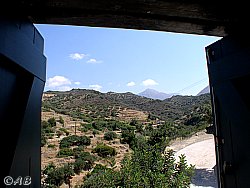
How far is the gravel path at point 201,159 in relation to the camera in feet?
32.5

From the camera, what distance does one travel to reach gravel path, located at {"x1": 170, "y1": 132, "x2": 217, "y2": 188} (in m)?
9.92

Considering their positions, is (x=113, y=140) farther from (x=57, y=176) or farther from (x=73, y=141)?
(x=57, y=176)

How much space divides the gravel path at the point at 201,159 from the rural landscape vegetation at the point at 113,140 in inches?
45.8

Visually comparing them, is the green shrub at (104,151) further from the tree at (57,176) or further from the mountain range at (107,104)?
the mountain range at (107,104)

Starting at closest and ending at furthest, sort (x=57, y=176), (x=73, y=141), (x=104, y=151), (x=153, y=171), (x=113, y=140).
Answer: (x=153, y=171), (x=57, y=176), (x=104, y=151), (x=73, y=141), (x=113, y=140)

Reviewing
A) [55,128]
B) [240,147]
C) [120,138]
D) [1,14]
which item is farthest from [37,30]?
[55,128]

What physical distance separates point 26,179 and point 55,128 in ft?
66.7

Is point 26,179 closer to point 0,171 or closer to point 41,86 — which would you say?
point 0,171

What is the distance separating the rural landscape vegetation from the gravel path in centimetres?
116

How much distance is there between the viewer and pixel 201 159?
12.6 m

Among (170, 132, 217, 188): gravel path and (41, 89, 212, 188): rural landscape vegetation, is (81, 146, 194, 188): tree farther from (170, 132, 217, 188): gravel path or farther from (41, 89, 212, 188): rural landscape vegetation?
(170, 132, 217, 188): gravel path

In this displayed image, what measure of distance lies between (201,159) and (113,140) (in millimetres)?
8339

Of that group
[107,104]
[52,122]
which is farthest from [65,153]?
[107,104]

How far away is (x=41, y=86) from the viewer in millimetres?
1587
